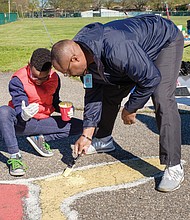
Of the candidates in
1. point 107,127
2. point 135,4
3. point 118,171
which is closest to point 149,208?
point 118,171

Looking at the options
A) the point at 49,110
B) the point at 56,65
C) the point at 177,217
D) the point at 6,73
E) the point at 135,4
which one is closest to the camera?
the point at 56,65

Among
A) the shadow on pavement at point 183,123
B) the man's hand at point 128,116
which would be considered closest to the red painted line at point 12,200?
the man's hand at point 128,116

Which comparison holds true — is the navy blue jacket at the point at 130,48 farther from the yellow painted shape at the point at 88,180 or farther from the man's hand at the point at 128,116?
the yellow painted shape at the point at 88,180

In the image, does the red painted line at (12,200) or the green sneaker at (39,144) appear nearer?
the red painted line at (12,200)

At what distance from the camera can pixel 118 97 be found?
4168 millimetres

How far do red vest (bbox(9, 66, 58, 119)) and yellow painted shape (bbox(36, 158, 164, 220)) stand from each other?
2.37 ft

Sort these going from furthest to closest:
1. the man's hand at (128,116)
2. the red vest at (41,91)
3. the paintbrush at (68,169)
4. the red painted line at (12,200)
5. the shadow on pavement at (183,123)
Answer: the shadow on pavement at (183,123) < the red vest at (41,91) < the paintbrush at (68,169) < the man's hand at (128,116) < the red painted line at (12,200)

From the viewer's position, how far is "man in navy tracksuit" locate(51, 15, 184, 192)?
2996mm

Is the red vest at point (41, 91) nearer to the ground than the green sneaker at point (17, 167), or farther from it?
farther from it

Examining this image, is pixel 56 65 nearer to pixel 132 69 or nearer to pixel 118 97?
pixel 132 69

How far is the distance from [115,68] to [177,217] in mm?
1204

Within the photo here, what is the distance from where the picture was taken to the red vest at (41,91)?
4188mm

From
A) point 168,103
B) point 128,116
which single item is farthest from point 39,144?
point 168,103

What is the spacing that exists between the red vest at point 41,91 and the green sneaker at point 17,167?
50 cm
